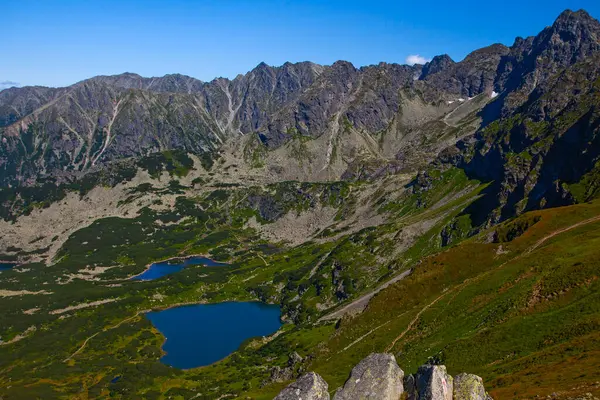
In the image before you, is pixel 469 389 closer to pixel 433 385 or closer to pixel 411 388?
pixel 433 385

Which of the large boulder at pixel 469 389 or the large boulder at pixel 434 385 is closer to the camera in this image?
the large boulder at pixel 434 385

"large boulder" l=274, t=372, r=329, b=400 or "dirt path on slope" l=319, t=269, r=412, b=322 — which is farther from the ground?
"large boulder" l=274, t=372, r=329, b=400

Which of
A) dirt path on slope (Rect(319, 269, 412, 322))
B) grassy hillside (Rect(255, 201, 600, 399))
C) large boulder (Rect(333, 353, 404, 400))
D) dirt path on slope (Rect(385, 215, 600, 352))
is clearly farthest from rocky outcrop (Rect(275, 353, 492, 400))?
dirt path on slope (Rect(319, 269, 412, 322))

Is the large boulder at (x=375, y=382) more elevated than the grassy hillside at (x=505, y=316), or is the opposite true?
the large boulder at (x=375, y=382)

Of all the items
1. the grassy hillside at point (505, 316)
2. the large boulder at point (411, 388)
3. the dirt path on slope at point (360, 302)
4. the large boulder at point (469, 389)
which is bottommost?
the dirt path on slope at point (360, 302)

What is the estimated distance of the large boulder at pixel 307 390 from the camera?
1269 inches

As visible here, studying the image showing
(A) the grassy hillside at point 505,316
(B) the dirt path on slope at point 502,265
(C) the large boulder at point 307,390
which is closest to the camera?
(C) the large boulder at point 307,390

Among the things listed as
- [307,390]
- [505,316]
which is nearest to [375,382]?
[307,390]

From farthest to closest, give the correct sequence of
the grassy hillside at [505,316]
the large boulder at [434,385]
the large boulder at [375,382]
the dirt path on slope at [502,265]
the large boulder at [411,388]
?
the dirt path on slope at [502,265], the grassy hillside at [505,316], the large boulder at [375,382], the large boulder at [411,388], the large boulder at [434,385]

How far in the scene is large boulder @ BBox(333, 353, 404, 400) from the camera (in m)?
32.8

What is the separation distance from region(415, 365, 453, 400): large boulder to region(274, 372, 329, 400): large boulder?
260 inches

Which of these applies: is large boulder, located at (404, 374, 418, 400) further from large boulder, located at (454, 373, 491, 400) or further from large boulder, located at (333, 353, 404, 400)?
large boulder, located at (454, 373, 491, 400)

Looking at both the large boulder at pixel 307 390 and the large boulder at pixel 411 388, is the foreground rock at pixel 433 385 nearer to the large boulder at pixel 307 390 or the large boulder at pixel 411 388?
the large boulder at pixel 411 388

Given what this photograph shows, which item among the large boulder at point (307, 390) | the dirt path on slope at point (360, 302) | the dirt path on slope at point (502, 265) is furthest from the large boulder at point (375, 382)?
the dirt path on slope at point (360, 302)
